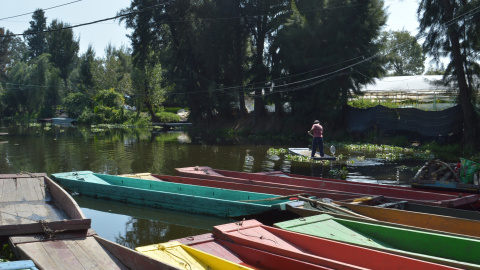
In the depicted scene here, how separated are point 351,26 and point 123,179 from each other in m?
21.0

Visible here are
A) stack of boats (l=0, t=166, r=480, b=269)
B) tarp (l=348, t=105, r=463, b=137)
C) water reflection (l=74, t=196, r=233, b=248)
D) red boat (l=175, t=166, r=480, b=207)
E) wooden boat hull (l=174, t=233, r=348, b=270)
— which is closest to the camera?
wooden boat hull (l=174, t=233, r=348, b=270)

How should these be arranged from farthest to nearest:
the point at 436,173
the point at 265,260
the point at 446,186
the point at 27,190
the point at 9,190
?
the point at 436,173, the point at 446,186, the point at 27,190, the point at 9,190, the point at 265,260

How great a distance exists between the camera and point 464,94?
21047mm

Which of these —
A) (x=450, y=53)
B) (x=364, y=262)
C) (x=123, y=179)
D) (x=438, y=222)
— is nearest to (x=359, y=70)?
(x=450, y=53)

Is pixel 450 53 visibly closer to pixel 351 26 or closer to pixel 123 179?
pixel 351 26

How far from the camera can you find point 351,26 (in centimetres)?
2938

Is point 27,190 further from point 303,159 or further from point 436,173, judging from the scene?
point 303,159

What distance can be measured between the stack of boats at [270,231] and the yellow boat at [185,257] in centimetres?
1

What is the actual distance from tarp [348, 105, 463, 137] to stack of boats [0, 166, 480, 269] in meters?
13.1

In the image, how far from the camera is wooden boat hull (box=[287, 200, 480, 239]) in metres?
7.33

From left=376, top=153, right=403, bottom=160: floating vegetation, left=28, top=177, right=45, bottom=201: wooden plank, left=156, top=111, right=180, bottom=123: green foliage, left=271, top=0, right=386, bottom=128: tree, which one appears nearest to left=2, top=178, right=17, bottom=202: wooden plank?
left=28, top=177, right=45, bottom=201: wooden plank

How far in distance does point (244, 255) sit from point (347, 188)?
5331 mm

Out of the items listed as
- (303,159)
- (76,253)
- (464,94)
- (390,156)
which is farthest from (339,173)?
(76,253)

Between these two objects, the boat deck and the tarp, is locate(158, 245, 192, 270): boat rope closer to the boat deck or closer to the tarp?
the boat deck
